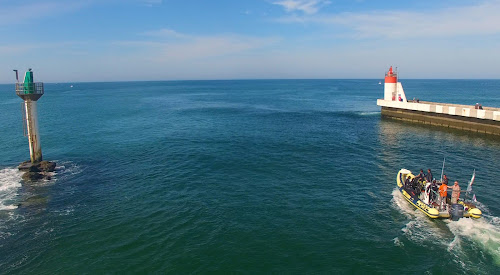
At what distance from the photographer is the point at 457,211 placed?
73.9 ft

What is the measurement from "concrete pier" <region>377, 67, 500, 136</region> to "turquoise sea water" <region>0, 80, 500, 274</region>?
299 cm

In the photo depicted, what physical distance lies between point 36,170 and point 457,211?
134 ft

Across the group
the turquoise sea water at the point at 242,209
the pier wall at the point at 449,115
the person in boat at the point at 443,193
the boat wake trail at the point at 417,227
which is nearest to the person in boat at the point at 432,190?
the person in boat at the point at 443,193

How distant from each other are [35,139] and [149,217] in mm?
22688

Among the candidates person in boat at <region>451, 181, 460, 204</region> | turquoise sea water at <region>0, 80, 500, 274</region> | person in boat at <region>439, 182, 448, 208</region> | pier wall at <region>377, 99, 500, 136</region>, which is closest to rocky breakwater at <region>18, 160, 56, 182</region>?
turquoise sea water at <region>0, 80, 500, 274</region>

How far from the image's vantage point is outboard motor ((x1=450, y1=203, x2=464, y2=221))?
22486 millimetres

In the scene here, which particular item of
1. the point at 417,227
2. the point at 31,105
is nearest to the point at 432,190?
the point at 417,227

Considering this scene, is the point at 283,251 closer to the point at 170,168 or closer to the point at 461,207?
the point at 461,207

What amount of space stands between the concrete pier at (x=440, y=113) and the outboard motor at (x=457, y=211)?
36.3 metres

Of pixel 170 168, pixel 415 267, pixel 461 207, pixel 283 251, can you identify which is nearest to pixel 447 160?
pixel 461 207

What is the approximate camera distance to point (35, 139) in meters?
37.2

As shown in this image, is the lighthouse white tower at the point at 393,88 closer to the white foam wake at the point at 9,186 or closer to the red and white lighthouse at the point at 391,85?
the red and white lighthouse at the point at 391,85

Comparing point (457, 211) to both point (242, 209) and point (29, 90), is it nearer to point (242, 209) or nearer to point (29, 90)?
point (242, 209)

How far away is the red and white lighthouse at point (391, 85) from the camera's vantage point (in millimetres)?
71875
